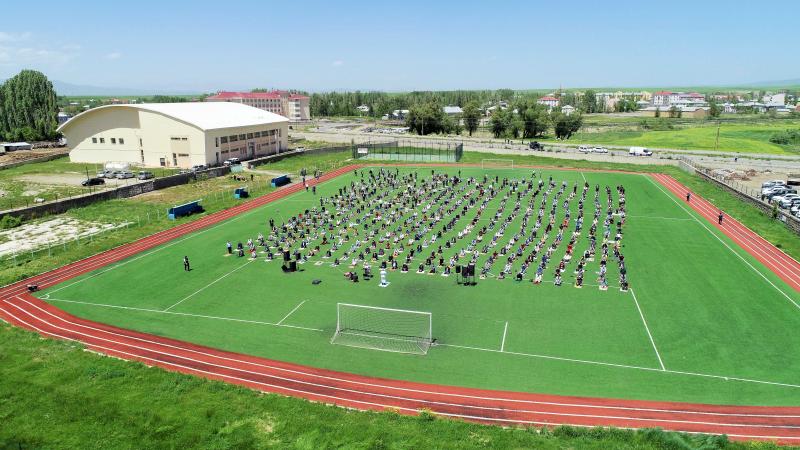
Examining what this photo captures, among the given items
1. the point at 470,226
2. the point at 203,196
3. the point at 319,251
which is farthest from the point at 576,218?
the point at 203,196

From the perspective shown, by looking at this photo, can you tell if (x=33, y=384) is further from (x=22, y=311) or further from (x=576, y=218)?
(x=576, y=218)

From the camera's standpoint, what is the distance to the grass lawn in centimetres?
1587

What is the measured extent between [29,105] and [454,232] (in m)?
96.1

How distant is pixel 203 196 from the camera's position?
53031mm

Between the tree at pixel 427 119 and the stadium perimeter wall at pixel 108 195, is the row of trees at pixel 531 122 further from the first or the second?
the stadium perimeter wall at pixel 108 195

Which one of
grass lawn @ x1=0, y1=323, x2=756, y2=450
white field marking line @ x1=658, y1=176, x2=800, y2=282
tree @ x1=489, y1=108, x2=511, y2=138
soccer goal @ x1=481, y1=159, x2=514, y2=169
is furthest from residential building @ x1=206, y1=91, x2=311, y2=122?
grass lawn @ x1=0, y1=323, x2=756, y2=450

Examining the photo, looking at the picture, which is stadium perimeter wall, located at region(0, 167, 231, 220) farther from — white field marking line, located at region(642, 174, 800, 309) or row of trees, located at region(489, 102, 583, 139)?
row of trees, located at region(489, 102, 583, 139)

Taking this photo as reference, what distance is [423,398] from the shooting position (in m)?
19.2

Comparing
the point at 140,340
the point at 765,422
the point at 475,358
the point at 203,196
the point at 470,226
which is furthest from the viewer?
the point at 203,196

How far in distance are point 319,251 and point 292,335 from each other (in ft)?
38.7

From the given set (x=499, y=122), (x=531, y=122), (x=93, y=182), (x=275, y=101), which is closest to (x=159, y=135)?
(x=93, y=182)

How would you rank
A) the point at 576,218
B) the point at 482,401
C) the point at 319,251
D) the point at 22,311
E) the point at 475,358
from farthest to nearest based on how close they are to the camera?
the point at 576,218, the point at 319,251, the point at 22,311, the point at 475,358, the point at 482,401

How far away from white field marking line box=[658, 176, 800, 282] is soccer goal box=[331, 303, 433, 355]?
23.5 metres

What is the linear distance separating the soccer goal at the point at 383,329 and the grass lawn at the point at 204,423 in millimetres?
5370
